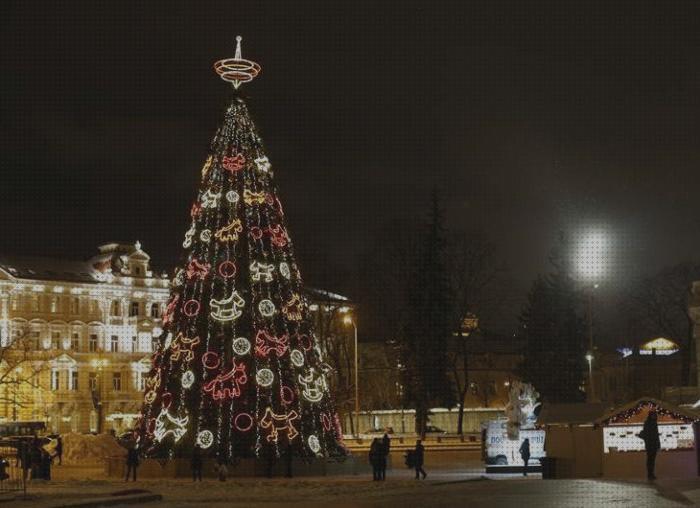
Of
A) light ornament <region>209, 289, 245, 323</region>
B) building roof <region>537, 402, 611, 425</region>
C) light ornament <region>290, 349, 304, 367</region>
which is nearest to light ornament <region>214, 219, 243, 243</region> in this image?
light ornament <region>209, 289, 245, 323</region>

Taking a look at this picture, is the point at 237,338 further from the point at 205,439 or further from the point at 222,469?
the point at 222,469

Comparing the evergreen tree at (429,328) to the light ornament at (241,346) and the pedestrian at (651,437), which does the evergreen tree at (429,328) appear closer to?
the light ornament at (241,346)

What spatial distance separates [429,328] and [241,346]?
44.1 meters

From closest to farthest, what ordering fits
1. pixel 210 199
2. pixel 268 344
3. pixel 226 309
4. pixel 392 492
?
1. pixel 392 492
2. pixel 268 344
3. pixel 226 309
4. pixel 210 199

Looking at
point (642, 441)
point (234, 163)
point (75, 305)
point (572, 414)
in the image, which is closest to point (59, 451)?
point (234, 163)

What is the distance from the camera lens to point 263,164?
40.2m

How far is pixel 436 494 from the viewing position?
90.7 ft

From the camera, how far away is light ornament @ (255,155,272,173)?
4000 cm

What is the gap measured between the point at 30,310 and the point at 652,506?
265ft

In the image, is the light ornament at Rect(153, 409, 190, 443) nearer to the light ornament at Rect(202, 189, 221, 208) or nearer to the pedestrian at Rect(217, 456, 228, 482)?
the pedestrian at Rect(217, 456, 228, 482)

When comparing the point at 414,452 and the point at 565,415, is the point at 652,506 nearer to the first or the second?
the point at 565,415

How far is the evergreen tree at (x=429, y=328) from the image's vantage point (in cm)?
7888

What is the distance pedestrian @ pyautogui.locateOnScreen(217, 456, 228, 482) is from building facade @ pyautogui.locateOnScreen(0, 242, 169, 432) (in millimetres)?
57082

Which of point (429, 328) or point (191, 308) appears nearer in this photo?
point (191, 308)
